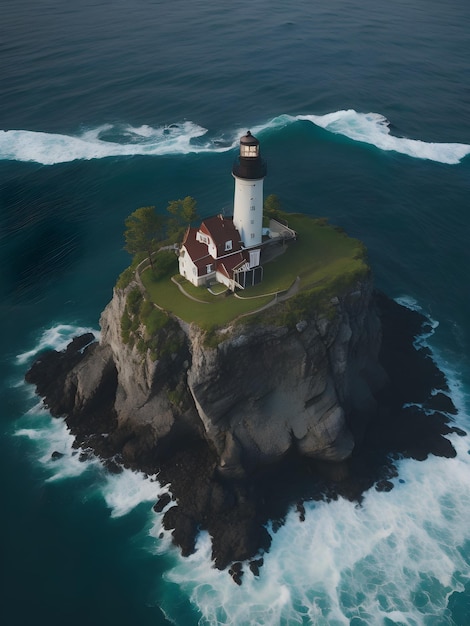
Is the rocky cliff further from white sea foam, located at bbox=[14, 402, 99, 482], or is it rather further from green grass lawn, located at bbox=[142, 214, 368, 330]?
green grass lawn, located at bbox=[142, 214, 368, 330]

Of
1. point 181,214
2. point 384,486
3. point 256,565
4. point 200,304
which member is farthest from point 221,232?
point 256,565

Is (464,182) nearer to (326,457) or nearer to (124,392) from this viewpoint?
(326,457)

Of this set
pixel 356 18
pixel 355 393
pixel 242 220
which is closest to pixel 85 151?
pixel 242 220

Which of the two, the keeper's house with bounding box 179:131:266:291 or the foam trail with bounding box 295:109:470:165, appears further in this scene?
the foam trail with bounding box 295:109:470:165

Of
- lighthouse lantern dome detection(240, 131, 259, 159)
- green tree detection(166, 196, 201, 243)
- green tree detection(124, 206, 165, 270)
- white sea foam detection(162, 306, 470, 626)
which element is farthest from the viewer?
green tree detection(166, 196, 201, 243)

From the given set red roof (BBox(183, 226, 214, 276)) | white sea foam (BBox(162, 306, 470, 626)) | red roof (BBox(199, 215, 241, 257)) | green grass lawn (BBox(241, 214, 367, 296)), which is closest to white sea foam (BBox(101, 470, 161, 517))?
white sea foam (BBox(162, 306, 470, 626))

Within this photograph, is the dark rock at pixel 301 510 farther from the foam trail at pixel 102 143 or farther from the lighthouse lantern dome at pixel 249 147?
the foam trail at pixel 102 143

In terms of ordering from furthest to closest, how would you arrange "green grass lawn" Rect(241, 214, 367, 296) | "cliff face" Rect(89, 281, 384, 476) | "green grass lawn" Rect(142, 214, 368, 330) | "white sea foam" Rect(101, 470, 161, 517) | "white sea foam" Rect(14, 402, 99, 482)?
1. "green grass lawn" Rect(241, 214, 367, 296)
2. "white sea foam" Rect(14, 402, 99, 482)
3. "green grass lawn" Rect(142, 214, 368, 330)
4. "white sea foam" Rect(101, 470, 161, 517)
5. "cliff face" Rect(89, 281, 384, 476)
